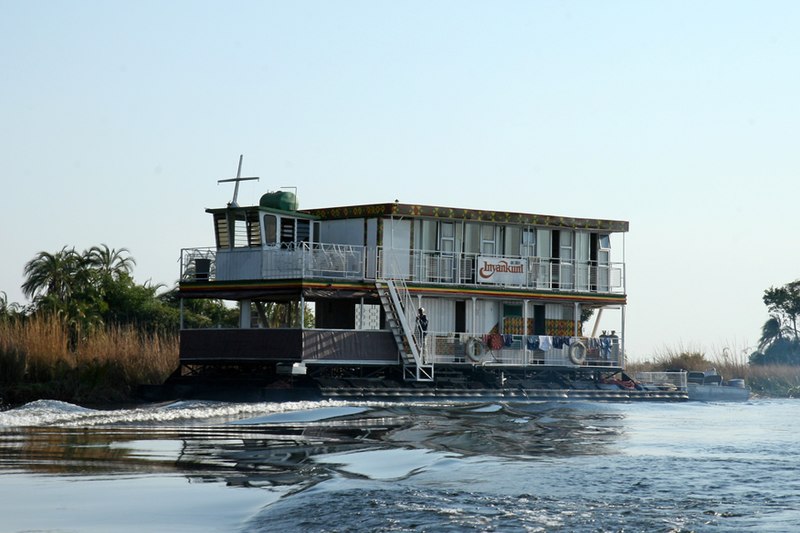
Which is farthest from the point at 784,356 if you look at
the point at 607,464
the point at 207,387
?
the point at 607,464

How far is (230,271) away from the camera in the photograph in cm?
3675

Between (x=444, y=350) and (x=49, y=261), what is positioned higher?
(x=49, y=261)

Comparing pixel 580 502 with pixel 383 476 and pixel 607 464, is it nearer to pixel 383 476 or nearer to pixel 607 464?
pixel 383 476

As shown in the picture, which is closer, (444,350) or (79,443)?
(79,443)

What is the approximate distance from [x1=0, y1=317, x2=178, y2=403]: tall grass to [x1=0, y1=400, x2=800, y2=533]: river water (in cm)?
519

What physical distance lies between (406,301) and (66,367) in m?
9.92

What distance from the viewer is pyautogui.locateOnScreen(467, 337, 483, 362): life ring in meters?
37.6

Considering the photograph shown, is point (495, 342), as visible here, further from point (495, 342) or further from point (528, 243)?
point (528, 243)

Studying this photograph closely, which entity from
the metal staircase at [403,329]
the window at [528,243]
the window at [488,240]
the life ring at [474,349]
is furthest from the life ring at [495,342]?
the window at [528,243]

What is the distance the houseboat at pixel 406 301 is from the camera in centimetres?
3491

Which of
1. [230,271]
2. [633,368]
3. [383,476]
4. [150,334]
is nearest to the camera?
[383,476]

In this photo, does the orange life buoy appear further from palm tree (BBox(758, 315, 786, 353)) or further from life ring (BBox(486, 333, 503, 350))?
palm tree (BBox(758, 315, 786, 353))

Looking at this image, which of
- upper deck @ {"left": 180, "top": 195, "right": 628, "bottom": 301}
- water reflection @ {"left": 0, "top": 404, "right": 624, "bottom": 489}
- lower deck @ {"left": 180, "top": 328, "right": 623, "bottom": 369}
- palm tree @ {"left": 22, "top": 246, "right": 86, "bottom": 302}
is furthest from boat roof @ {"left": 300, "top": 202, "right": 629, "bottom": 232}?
palm tree @ {"left": 22, "top": 246, "right": 86, "bottom": 302}

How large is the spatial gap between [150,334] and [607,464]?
36032 millimetres
